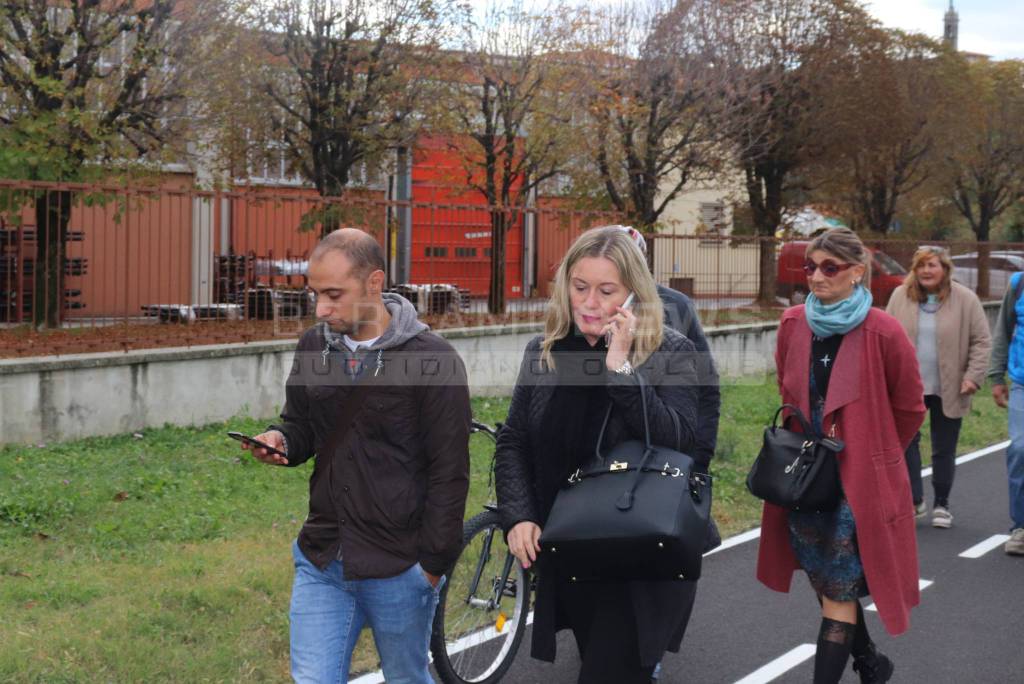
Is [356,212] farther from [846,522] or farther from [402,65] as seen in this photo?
[846,522]

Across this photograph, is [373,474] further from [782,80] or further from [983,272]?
[782,80]

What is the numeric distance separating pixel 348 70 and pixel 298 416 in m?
13.8

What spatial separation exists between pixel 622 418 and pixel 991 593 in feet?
14.5

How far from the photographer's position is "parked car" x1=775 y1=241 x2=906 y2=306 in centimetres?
1738

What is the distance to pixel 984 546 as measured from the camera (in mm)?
8391

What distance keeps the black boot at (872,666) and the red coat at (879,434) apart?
37 cm

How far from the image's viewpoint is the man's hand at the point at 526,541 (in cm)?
371

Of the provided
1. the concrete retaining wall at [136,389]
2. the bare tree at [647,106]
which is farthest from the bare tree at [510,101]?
the concrete retaining wall at [136,389]

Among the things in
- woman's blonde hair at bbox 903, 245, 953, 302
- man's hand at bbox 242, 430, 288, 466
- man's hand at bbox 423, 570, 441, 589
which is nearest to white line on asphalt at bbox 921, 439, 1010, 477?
woman's blonde hair at bbox 903, 245, 953, 302

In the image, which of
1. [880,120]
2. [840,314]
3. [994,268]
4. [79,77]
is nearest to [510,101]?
[79,77]

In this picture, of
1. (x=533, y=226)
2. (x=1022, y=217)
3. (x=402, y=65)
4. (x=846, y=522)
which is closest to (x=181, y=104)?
(x=402, y=65)

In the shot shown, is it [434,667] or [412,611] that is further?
[434,667]

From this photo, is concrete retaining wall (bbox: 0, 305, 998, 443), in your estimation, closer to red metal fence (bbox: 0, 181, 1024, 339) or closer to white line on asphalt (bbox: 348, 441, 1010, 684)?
red metal fence (bbox: 0, 181, 1024, 339)

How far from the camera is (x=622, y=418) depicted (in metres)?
3.64
